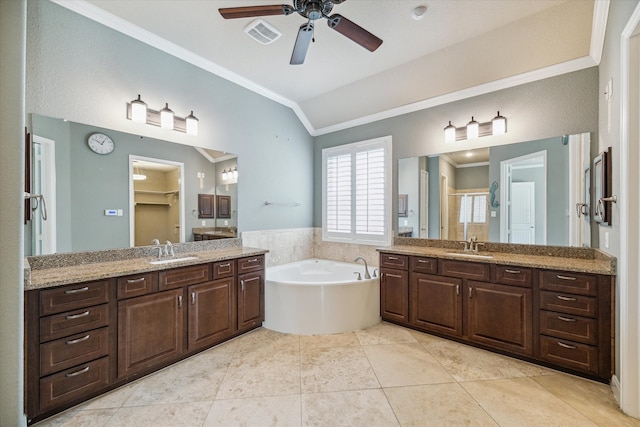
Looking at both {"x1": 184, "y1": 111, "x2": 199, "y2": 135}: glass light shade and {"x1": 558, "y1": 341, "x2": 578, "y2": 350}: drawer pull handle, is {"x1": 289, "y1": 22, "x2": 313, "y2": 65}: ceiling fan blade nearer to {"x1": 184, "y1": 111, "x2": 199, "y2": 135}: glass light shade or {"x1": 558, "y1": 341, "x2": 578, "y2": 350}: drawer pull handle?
{"x1": 184, "y1": 111, "x2": 199, "y2": 135}: glass light shade

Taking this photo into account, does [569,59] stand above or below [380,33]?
below

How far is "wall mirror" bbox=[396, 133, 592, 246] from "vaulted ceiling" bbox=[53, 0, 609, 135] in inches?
30.3

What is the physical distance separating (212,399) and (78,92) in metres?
2.81

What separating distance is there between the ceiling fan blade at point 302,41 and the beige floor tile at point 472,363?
118 inches

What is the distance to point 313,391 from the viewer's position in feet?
7.05

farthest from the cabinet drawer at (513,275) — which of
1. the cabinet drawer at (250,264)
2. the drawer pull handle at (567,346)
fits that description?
the cabinet drawer at (250,264)

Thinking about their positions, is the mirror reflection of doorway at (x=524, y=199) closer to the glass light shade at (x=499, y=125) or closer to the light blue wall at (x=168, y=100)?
the glass light shade at (x=499, y=125)

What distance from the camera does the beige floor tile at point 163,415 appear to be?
181 cm

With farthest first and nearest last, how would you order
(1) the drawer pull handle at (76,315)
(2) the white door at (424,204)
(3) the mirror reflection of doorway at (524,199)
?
(2) the white door at (424,204), (3) the mirror reflection of doorway at (524,199), (1) the drawer pull handle at (76,315)

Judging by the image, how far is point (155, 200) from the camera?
2.88m

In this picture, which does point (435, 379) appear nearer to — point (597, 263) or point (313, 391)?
point (313, 391)

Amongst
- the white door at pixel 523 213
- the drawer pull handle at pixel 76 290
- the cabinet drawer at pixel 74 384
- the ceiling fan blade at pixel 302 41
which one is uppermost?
the ceiling fan blade at pixel 302 41

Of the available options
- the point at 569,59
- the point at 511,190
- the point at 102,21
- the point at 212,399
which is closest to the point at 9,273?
the point at 212,399

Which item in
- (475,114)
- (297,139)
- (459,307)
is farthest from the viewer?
(297,139)
